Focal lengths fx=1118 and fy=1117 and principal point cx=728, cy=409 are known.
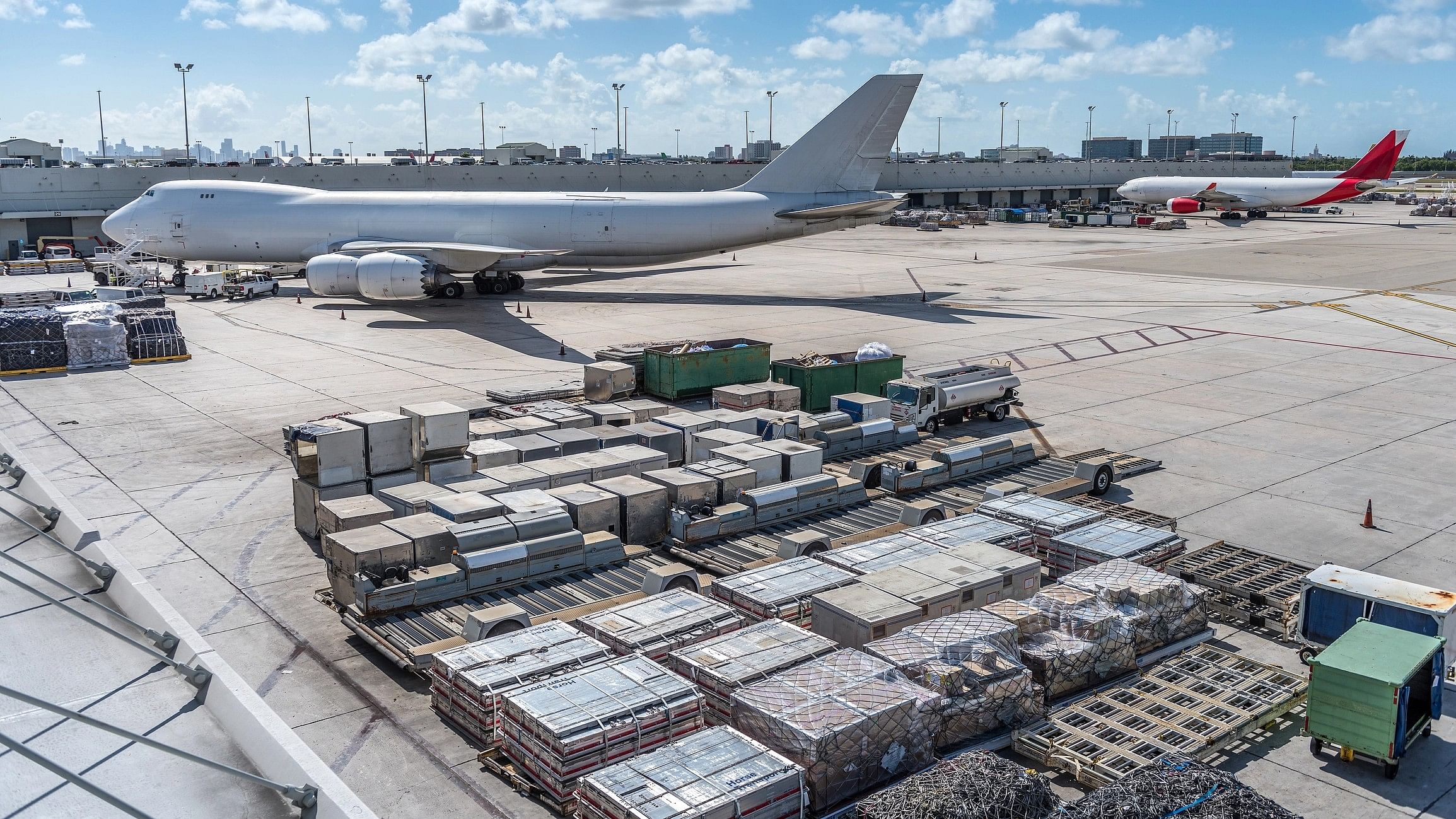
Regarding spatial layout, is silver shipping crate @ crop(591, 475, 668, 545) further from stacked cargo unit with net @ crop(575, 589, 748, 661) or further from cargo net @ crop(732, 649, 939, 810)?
cargo net @ crop(732, 649, 939, 810)

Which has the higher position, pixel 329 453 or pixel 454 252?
pixel 454 252

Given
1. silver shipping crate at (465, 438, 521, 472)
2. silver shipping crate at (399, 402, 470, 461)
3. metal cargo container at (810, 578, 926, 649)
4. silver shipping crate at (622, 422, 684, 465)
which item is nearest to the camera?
metal cargo container at (810, 578, 926, 649)

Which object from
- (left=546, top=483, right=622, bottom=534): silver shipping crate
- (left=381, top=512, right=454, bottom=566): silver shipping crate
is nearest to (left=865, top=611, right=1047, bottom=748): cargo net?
(left=546, top=483, right=622, bottom=534): silver shipping crate

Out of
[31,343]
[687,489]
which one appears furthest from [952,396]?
[31,343]

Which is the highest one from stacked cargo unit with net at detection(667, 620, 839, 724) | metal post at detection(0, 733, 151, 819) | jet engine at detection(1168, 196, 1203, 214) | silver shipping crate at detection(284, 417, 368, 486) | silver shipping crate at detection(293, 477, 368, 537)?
jet engine at detection(1168, 196, 1203, 214)

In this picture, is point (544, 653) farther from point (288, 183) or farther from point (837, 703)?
point (288, 183)

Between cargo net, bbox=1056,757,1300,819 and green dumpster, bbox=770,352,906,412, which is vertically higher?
green dumpster, bbox=770,352,906,412

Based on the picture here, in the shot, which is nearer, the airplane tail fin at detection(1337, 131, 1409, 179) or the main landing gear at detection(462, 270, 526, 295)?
the main landing gear at detection(462, 270, 526, 295)

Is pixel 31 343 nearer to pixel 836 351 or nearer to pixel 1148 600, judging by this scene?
pixel 836 351
